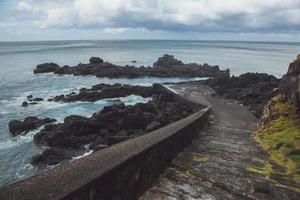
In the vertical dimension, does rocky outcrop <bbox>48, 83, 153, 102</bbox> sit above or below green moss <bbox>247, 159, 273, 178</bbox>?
below

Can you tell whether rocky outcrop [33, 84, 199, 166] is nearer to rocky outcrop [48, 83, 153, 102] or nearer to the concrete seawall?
rocky outcrop [48, 83, 153, 102]

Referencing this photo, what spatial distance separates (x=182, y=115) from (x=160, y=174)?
872 inches

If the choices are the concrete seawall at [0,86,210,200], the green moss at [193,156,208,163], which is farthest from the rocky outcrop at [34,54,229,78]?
the concrete seawall at [0,86,210,200]

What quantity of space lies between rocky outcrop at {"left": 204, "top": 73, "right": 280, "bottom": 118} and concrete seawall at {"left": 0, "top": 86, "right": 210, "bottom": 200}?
66.9 ft

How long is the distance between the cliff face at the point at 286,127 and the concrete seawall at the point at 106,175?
302cm

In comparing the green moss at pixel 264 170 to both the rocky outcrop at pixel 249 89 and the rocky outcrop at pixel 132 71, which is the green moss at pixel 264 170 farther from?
the rocky outcrop at pixel 132 71

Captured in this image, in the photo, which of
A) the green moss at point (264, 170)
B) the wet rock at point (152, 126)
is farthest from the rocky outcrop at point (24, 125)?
the green moss at point (264, 170)

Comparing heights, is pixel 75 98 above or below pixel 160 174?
below

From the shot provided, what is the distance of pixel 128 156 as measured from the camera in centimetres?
582

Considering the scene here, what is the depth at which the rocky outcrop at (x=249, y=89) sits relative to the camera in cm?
3134

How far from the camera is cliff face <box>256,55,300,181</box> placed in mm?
8973

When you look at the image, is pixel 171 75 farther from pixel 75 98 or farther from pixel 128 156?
pixel 128 156

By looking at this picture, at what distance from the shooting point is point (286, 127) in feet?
38.2

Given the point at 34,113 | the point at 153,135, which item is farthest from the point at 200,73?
the point at 153,135
